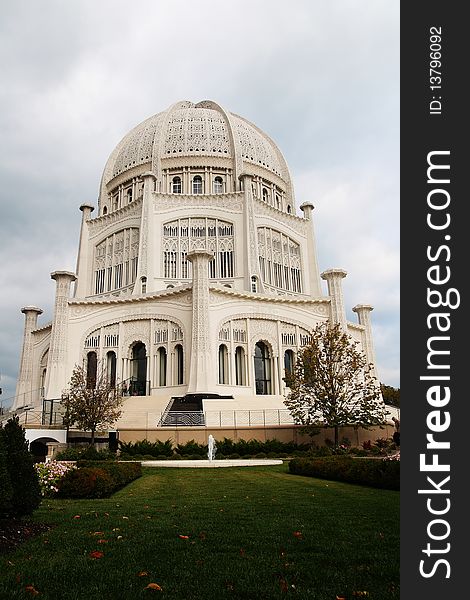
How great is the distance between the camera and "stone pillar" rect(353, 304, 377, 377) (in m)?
52.2

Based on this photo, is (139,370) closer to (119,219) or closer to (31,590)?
(119,219)

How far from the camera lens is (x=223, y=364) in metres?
42.4

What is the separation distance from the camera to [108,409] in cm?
2938

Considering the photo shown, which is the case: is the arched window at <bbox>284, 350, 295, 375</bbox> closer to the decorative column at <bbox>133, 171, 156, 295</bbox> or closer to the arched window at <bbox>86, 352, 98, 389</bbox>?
the decorative column at <bbox>133, 171, 156, 295</bbox>

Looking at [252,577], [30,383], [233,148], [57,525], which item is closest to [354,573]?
[252,577]

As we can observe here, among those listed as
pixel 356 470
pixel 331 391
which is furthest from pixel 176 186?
pixel 356 470

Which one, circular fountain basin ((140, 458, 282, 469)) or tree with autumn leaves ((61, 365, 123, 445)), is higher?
tree with autumn leaves ((61, 365, 123, 445))

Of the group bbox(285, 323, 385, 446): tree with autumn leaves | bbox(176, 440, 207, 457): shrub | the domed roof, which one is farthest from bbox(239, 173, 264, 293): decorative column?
bbox(176, 440, 207, 457): shrub

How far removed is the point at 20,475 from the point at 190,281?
4251 cm

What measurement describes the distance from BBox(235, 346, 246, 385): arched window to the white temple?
96 millimetres

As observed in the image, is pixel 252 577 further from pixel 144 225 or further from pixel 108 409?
pixel 144 225

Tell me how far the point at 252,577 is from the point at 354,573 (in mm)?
1086

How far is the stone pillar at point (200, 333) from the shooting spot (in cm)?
3897

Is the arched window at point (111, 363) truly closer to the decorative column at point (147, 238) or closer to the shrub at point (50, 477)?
the decorative column at point (147, 238)
